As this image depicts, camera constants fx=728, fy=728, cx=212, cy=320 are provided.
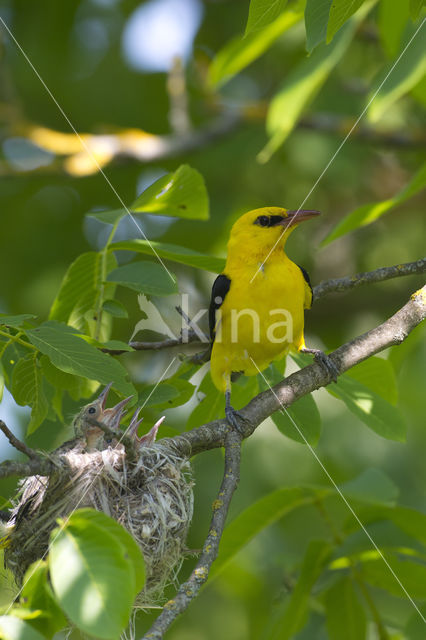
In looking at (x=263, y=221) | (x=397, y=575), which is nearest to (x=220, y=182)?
(x=263, y=221)

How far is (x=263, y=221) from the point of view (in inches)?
203

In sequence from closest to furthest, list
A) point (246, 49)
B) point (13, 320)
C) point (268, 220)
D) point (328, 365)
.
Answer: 1. point (13, 320)
2. point (328, 365)
3. point (246, 49)
4. point (268, 220)

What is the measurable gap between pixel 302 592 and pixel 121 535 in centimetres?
214

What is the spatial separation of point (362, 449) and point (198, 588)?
543 cm

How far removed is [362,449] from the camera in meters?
7.62

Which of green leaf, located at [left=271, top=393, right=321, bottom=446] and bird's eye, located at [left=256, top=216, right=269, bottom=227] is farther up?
bird's eye, located at [left=256, top=216, right=269, bottom=227]

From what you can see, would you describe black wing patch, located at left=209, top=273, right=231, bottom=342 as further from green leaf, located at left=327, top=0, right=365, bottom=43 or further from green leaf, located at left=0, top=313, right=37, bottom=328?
green leaf, located at left=327, top=0, right=365, bottom=43

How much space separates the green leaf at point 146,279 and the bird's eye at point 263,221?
1630 mm

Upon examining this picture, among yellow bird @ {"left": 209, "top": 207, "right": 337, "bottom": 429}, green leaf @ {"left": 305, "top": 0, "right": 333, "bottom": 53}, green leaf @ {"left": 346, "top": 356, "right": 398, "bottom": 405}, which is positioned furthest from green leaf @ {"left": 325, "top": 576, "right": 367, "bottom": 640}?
green leaf @ {"left": 305, "top": 0, "right": 333, "bottom": 53}

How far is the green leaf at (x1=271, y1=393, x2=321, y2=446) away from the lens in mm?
3801

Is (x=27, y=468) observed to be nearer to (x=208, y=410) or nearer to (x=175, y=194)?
(x=208, y=410)

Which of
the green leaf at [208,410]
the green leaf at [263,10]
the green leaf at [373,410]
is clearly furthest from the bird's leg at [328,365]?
the green leaf at [263,10]

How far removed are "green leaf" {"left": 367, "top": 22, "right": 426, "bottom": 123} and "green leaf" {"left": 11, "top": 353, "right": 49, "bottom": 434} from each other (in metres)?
1.89

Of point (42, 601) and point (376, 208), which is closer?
point (42, 601)
